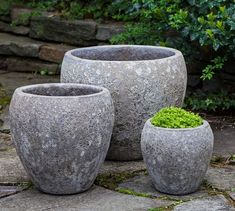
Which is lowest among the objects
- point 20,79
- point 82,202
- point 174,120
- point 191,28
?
point 20,79

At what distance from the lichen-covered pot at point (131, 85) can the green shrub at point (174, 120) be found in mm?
309

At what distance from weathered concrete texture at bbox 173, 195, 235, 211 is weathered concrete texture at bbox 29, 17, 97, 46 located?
3.32 m

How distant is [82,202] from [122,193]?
10.0 inches

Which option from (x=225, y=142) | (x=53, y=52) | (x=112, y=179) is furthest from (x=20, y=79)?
(x=112, y=179)

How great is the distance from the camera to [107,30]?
21.6ft

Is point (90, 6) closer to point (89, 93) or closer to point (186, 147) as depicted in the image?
point (89, 93)

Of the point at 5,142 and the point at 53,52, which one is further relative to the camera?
the point at 53,52

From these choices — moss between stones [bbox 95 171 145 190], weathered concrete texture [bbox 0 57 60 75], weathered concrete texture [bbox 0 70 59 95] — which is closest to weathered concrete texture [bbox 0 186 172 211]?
moss between stones [bbox 95 171 145 190]

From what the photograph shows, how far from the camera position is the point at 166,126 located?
3846 millimetres

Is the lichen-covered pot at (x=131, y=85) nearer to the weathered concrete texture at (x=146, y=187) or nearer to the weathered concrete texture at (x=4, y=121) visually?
the weathered concrete texture at (x=146, y=187)

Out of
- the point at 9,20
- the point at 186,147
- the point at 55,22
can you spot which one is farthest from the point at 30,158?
the point at 9,20

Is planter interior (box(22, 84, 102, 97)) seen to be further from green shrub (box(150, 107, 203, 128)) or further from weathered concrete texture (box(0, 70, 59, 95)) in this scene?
weathered concrete texture (box(0, 70, 59, 95))

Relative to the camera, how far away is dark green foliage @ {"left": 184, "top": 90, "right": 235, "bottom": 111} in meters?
5.49

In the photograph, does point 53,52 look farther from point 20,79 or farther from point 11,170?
point 11,170
